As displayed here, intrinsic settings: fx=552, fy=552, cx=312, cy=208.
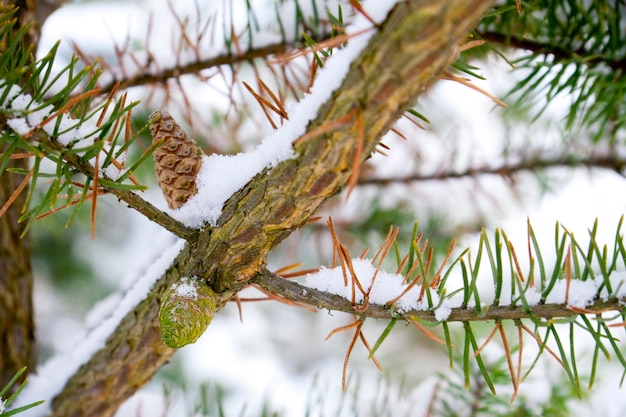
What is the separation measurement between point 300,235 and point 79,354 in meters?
0.54

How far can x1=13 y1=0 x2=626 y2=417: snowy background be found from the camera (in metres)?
0.69

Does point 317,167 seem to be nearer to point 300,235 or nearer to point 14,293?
point 14,293

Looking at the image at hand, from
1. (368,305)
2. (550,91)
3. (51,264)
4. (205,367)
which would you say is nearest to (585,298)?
(368,305)

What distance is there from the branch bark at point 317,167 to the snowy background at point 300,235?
8 cm

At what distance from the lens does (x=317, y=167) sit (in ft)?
0.89

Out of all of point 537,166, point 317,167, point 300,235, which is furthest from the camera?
point 300,235

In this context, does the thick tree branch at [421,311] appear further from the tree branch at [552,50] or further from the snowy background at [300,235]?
the tree branch at [552,50]

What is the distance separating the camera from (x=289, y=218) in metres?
0.30

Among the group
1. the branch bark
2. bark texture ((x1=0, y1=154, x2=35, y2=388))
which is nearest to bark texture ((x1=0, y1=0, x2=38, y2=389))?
bark texture ((x1=0, y1=154, x2=35, y2=388))

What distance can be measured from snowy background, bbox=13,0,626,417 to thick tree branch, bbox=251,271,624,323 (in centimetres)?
7

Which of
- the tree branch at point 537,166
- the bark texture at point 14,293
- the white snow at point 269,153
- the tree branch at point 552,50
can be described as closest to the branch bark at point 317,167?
the white snow at point 269,153

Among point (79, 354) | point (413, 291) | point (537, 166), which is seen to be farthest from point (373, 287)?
point (537, 166)

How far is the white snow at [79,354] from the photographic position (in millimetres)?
409

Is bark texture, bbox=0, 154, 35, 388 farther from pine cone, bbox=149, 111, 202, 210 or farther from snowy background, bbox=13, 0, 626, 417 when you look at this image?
pine cone, bbox=149, 111, 202, 210
